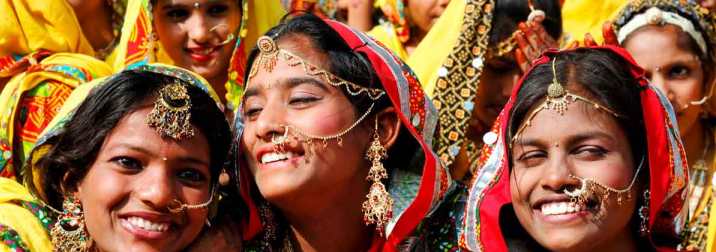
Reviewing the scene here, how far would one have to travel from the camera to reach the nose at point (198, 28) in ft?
19.7

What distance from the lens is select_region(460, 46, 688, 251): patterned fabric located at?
436cm

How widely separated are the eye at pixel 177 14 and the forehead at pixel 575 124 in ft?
7.10

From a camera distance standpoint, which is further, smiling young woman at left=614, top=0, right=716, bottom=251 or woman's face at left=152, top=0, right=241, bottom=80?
woman's face at left=152, top=0, right=241, bottom=80

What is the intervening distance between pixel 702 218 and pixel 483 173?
1.44 m

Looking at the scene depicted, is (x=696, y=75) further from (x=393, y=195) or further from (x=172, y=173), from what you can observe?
(x=172, y=173)

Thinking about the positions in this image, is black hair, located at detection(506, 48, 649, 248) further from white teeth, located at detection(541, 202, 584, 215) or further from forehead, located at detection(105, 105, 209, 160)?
forehead, located at detection(105, 105, 209, 160)

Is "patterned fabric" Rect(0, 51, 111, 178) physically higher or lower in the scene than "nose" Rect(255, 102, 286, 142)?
lower

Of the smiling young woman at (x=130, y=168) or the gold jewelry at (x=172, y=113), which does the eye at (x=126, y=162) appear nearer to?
the smiling young woman at (x=130, y=168)

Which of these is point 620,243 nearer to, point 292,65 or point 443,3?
point 292,65

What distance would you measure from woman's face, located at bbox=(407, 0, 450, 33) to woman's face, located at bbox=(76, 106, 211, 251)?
2427 millimetres

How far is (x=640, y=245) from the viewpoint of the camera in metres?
4.51

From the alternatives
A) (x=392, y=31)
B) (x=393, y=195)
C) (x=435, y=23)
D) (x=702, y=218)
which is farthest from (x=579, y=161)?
(x=392, y=31)

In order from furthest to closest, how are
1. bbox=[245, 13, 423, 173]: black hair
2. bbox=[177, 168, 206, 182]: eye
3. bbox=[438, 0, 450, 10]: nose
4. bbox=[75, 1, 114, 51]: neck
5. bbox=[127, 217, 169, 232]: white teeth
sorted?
1. bbox=[75, 1, 114, 51]: neck
2. bbox=[438, 0, 450, 10]: nose
3. bbox=[245, 13, 423, 173]: black hair
4. bbox=[177, 168, 206, 182]: eye
5. bbox=[127, 217, 169, 232]: white teeth

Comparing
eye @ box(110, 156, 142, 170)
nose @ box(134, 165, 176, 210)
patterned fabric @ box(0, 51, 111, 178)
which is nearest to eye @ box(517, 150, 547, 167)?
nose @ box(134, 165, 176, 210)
